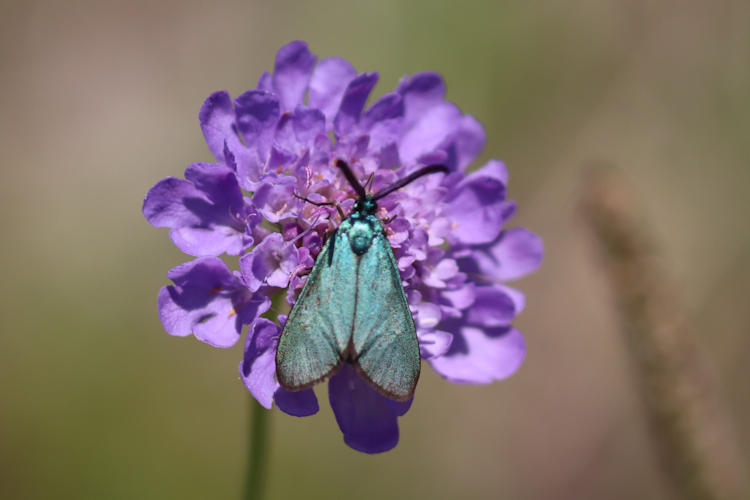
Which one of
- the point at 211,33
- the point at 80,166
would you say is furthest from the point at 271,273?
the point at 211,33

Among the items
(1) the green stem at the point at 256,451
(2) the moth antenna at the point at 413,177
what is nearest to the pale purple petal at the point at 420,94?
(2) the moth antenna at the point at 413,177

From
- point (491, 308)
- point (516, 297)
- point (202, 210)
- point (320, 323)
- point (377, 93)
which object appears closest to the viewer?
point (320, 323)

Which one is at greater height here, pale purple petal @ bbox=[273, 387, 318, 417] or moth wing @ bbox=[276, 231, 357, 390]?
moth wing @ bbox=[276, 231, 357, 390]

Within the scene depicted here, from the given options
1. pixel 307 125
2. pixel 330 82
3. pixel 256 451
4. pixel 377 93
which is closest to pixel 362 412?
pixel 256 451

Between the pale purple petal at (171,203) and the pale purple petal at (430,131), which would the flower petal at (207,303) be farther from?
the pale purple petal at (430,131)

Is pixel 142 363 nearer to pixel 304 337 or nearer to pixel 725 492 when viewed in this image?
pixel 304 337

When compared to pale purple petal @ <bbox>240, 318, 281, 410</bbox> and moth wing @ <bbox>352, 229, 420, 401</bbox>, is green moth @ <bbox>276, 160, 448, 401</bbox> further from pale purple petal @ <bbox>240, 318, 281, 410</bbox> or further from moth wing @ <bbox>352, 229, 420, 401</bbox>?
pale purple petal @ <bbox>240, 318, 281, 410</bbox>

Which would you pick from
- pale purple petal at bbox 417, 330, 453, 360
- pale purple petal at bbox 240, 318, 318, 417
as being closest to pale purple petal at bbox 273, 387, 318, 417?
pale purple petal at bbox 240, 318, 318, 417

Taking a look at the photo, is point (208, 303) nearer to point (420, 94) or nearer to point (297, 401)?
point (297, 401)
